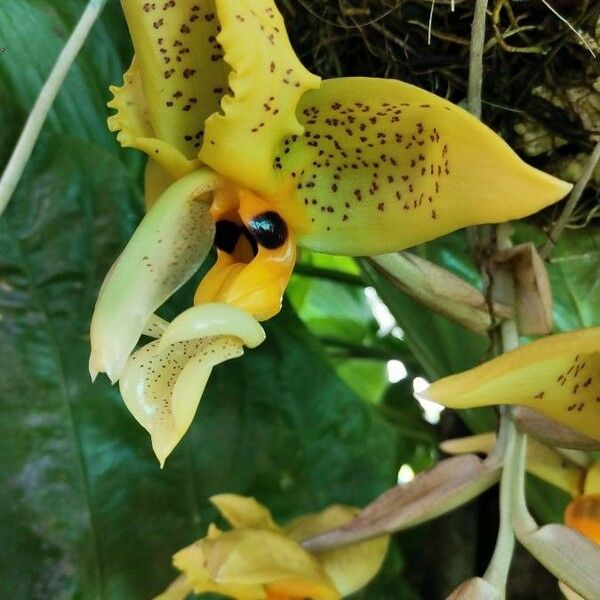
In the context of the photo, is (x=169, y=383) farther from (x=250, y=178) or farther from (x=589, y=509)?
(x=589, y=509)

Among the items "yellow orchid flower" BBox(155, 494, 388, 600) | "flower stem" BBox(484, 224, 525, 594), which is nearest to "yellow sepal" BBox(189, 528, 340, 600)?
"yellow orchid flower" BBox(155, 494, 388, 600)

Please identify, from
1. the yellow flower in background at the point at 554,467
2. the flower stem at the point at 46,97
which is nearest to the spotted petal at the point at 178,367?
the flower stem at the point at 46,97

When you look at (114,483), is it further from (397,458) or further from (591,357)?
(591,357)

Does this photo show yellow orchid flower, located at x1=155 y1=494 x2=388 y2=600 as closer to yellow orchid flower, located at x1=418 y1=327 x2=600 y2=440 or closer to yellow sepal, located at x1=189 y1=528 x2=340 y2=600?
yellow sepal, located at x1=189 y1=528 x2=340 y2=600

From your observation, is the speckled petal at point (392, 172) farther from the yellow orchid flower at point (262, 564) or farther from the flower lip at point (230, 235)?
the yellow orchid flower at point (262, 564)

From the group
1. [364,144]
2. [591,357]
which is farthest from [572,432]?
[364,144]
